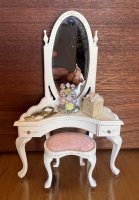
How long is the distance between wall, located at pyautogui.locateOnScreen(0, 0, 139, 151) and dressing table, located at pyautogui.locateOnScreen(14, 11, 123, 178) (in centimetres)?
10

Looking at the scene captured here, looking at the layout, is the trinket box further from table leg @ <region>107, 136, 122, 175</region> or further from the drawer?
table leg @ <region>107, 136, 122, 175</region>

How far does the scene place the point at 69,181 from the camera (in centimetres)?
201

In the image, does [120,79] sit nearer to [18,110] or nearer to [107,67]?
[107,67]

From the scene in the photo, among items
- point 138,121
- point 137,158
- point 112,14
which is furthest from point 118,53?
point 137,158

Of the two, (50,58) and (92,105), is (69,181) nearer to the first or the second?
(92,105)

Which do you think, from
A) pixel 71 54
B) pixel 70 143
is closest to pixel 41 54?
pixel 71 54

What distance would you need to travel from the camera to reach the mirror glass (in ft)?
6.46

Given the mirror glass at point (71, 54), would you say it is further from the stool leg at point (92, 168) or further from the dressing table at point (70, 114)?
the stool leg at point (92, 168)

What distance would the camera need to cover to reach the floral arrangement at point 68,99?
1954 mm

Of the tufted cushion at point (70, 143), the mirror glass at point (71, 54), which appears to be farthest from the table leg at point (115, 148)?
the mirror glass at point (71, 54)

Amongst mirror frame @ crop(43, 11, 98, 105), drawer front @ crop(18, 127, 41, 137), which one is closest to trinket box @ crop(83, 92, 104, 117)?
mirror frame @ crop(43, 11, 98, 105)

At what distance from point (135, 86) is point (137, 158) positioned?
0.69 metres

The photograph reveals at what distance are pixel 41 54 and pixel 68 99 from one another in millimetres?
461

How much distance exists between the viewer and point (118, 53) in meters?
2.13
